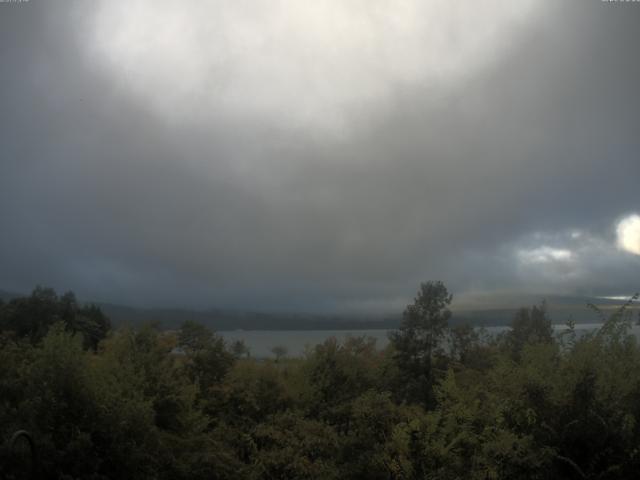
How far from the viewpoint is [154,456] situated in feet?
48.2

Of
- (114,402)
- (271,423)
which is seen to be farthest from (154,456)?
(271,423)

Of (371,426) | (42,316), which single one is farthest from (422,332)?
(42,316)

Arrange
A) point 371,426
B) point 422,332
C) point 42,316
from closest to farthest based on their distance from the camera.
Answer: point 371,426 → point 422,332 → point 42,316

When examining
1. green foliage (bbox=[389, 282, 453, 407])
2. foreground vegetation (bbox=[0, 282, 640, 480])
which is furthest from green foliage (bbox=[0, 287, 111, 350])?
foreground vegetation (bbox=[0, 282, 640, 480])

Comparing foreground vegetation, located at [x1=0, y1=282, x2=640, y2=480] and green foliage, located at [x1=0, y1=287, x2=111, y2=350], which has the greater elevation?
green foliage, located at [x1=0, y1=287, x2=111, y2=350]

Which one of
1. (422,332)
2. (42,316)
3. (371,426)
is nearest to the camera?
(371,426)

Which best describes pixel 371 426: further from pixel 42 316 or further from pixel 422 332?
pixel 42 316

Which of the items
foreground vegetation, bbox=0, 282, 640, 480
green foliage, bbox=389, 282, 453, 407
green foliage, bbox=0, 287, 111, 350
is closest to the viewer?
foreground vegetation, bbox=0, 282, 640, 480

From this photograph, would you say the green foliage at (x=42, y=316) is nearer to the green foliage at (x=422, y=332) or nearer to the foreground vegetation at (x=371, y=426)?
the green foliage at (x=422, y=332)

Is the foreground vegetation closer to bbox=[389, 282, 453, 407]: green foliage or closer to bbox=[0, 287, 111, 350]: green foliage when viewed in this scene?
bbox=[389, 282, 453, 407]: green foliage

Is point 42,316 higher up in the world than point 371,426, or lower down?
higher up

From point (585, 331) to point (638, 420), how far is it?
232cm

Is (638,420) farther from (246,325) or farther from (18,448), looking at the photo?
(246,325)

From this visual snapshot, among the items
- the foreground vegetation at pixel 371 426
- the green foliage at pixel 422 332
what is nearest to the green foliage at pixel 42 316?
the green foliage at pixel 422 332
